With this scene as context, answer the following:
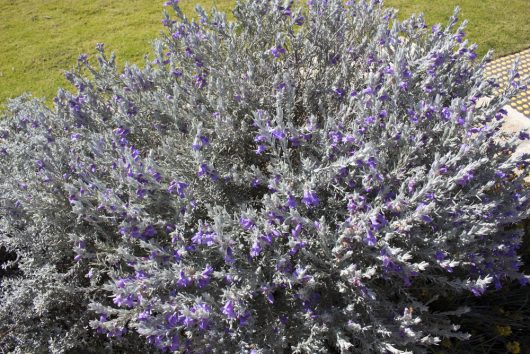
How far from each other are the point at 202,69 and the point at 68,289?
193 centimetres

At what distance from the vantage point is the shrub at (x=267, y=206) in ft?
7.01

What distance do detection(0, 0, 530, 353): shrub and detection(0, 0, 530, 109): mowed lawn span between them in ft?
11.9

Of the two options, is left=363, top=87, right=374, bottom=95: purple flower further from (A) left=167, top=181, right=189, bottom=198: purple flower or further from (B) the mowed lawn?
(B) the mowed lawn

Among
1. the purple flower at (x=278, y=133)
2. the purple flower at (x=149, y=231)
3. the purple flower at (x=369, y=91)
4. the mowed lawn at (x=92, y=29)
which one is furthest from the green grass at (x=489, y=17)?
the purple flower at (x=149, y=231)

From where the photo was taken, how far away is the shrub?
2137 mm

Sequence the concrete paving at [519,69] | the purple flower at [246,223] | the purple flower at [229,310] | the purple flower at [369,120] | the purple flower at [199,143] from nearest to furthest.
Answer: the purple flower at [229,310]
the purple flower at [246,223]
the purple flower at [199,143]
the purple flower at [369,120]
the concrete paving at [519,69]

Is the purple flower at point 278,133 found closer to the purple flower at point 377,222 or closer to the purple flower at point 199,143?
the purple flower at point 199,143

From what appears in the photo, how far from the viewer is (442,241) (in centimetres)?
215

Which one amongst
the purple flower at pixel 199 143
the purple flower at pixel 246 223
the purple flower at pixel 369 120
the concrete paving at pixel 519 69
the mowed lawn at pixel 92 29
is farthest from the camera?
the mowed lawn at pixel 92 29

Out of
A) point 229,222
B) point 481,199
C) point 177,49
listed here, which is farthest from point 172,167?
point 481,199

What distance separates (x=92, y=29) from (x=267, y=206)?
6741 millimetres

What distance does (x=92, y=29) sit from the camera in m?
7.19

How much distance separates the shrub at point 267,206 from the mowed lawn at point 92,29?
143 inches

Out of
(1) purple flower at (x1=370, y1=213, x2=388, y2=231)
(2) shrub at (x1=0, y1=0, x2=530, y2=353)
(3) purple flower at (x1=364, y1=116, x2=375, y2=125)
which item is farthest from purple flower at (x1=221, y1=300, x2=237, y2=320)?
(3) purple flower at (x1=364, y1=116, x2=375, y2=125)
